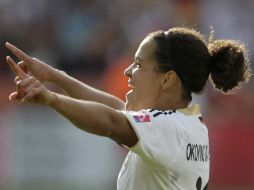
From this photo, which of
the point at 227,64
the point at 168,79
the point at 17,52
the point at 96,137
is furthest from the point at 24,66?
the point at 96,137

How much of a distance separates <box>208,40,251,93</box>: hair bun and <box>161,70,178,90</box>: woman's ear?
0.84 ft

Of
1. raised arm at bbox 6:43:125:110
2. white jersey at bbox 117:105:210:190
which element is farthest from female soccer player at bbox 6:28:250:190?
raised arm at bbox 6:43:125:110

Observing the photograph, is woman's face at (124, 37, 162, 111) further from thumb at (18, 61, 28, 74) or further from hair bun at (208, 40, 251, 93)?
thumb at (18, 61, 28, 74)

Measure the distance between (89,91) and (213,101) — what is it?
6.26 metres

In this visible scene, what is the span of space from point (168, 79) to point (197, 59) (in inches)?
6.9

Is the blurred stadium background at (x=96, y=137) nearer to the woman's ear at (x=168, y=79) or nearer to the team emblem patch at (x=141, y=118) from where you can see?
the woman's ear at (x=168, y=79)

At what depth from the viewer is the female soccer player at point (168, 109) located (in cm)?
380

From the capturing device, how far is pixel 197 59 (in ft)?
13.5

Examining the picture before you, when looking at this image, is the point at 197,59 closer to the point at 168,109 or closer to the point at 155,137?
the point at 168,109

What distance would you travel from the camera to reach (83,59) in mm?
12078

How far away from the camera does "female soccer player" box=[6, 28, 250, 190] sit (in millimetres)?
3800

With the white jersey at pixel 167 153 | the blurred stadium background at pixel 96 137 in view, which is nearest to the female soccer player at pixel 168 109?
the white jersey at pixel 167 153

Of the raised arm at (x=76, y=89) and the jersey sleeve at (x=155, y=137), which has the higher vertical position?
the raised arm at (x=76, y=89)

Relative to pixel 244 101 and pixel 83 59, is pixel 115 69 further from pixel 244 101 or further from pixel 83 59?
pixel 244 101
